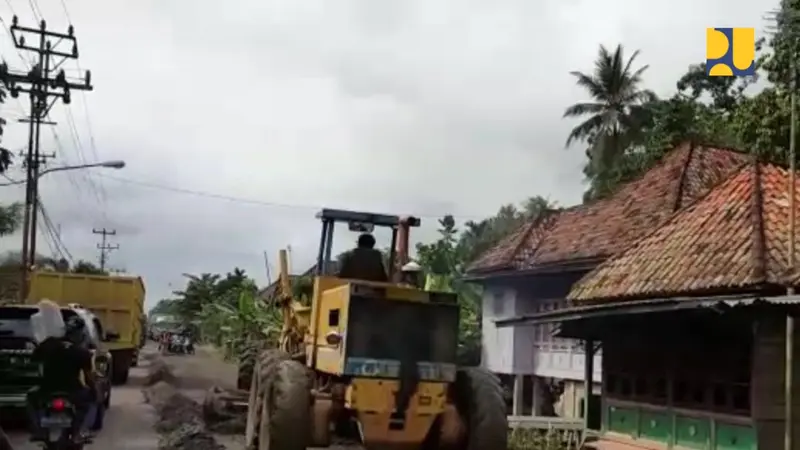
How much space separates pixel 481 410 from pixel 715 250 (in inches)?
230

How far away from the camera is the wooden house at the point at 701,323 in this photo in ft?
40.0

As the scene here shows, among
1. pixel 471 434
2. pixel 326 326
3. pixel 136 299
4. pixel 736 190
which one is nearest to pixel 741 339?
pixel 736 190

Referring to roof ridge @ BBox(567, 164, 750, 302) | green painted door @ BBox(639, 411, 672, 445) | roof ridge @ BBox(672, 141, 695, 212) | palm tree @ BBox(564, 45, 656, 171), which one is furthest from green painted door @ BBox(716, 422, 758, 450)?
palm tree @ BBox(564, 45, 656, 171)

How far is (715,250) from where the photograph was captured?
554 inches

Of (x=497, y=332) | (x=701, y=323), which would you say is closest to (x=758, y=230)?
(x=701, y=323)

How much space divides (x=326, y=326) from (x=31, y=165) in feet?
81.2

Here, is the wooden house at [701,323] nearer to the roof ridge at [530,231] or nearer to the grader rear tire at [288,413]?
the grader rear tire at [288,413]

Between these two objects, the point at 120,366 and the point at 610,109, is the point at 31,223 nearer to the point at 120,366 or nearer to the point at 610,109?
the point at 120,366

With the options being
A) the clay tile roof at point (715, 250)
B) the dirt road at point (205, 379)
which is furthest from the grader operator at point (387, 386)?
the clay tile roof at point (715, 250)

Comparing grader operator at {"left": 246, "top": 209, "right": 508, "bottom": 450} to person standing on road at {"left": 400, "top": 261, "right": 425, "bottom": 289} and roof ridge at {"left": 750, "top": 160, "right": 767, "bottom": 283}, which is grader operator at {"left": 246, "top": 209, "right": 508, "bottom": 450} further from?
roof ridge at {"left": 750, "top": 160, "right": 767, "bottom": 283}

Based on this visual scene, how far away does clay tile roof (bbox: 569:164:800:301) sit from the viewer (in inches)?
506

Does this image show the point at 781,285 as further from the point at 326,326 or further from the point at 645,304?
the point at 326,326

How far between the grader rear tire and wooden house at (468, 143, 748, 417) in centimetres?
1186

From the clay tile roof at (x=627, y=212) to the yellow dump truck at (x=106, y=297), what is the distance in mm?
10248
